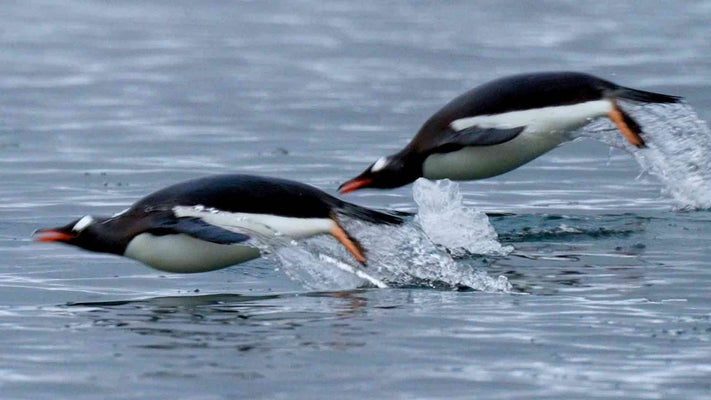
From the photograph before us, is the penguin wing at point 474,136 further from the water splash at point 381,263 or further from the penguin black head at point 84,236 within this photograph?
the penguin black head at point 84,236

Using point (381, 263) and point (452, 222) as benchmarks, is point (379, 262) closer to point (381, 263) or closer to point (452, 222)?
point (381, 263)

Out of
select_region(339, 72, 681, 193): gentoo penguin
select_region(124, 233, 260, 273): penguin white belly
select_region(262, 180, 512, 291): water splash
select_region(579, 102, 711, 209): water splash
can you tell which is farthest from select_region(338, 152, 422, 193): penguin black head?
select_region(124, 233, 260, 273): penguin white belly

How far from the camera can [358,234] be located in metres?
8.54

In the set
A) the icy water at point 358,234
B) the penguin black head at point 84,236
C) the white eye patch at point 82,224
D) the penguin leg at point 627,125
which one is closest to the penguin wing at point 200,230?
the icy water at point 358,234

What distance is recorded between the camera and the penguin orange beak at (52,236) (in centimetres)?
860

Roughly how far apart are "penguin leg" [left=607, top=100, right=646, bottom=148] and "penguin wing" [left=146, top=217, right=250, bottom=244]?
10.3 feet

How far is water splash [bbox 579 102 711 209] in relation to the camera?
34.0 ft

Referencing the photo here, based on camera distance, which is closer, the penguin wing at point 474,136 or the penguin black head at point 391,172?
the penguin wing at point 474,136

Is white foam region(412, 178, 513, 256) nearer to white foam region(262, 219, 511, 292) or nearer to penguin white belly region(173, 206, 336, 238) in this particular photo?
white foam region(262, 219, 511, 292)

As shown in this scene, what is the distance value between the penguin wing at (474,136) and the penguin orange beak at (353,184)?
1.65 feet

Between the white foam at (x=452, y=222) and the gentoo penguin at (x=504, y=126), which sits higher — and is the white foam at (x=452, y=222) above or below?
below

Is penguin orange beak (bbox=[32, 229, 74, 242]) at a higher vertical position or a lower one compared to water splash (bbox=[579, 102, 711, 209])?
lower

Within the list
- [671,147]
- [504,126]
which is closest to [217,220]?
[504,126]

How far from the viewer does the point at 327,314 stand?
7316 millimetres
